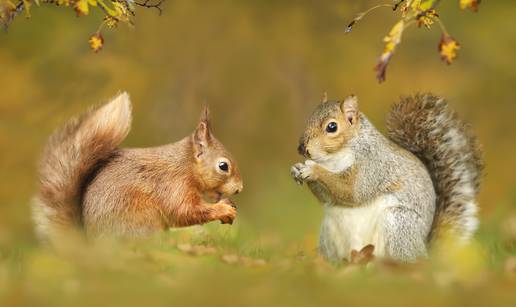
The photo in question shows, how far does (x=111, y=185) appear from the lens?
434 cm

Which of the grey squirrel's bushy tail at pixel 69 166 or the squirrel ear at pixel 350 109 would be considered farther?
the squirrel ear at pixel 350 109

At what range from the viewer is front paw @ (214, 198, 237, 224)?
14.4 ft

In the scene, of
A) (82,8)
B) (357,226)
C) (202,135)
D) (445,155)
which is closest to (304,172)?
(357,226)

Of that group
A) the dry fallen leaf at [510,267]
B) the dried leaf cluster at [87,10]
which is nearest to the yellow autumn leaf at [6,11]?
the dried leaf cluster at [87,10]

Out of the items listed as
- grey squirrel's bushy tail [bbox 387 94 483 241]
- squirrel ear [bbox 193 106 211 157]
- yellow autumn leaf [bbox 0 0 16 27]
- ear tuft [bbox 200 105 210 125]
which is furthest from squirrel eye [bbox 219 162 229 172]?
yellow autumn leaf [bbox 0 0 16 27]

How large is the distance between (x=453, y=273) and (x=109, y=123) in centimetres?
186

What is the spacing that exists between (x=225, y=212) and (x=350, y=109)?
0.86 meters

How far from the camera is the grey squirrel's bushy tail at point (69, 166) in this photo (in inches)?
172

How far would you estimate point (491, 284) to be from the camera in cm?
365

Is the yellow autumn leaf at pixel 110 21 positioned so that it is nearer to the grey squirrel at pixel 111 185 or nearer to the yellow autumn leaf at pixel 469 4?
the grey squirrel at pixel 111 185

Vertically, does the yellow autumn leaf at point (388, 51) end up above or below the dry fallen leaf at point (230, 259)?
above

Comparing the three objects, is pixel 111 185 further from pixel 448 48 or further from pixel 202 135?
pixel 448 48

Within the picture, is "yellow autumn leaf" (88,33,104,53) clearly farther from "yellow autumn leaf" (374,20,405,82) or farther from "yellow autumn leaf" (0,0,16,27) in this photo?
"yellow autumn leaf" (374,20,405,82)

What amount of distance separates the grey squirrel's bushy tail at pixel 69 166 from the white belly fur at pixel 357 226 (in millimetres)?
1214
